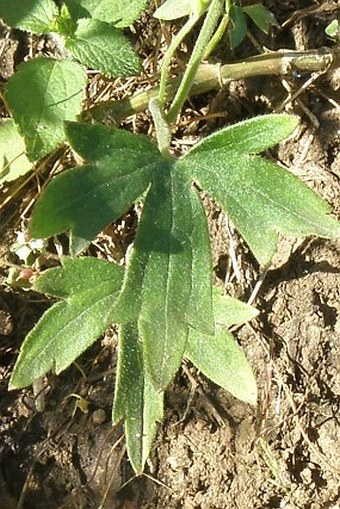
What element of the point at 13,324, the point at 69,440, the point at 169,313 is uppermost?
the point at 169,313

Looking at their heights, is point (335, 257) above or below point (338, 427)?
above

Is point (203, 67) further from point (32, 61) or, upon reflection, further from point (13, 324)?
point (13, 324)

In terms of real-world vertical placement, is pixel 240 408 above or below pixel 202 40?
below

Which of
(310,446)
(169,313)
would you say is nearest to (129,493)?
(310,446)

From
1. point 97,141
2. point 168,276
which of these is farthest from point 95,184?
point 168,276

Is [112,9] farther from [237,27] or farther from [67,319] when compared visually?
[67,319]

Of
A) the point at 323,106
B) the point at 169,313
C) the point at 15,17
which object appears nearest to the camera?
the point at 169,313

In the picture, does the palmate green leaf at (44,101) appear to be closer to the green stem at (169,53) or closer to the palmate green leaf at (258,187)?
the green stem at (169,53)
